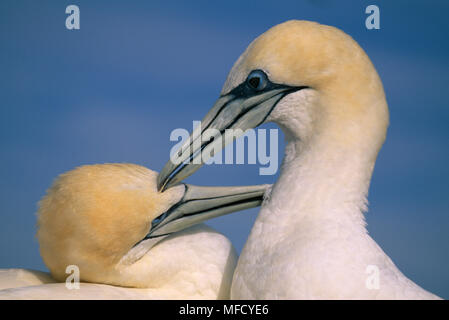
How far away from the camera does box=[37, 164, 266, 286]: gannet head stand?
4.45 m

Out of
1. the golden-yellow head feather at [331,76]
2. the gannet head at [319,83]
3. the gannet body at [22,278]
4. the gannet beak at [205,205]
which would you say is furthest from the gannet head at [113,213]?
the golden-yellow head feather at [331,76]

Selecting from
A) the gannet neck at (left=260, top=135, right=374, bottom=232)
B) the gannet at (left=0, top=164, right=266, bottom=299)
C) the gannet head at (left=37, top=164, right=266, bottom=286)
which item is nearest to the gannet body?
the gannet at (left=0, top=164, right=266, bottom=299)

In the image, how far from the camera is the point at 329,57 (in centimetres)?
389

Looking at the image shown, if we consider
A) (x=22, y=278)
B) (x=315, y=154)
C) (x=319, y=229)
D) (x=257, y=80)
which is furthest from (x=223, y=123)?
(x=22, y=278)

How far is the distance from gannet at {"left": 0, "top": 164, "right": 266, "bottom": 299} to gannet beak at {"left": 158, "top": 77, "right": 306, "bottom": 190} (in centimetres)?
42

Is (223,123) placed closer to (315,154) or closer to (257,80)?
(257,80)

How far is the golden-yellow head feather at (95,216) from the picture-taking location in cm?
444

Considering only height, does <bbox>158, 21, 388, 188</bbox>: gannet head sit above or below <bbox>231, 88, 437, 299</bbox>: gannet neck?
above

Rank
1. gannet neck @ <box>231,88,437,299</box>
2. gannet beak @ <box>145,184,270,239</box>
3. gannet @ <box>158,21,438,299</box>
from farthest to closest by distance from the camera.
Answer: gannet beak @ <box>145,184,270,239</box> < gannet @ <box>158,21,438,299</box> < gannet neck @ <box>231,88,437,299</box>

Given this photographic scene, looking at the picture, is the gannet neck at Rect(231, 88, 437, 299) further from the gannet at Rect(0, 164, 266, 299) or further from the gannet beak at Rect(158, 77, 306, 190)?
the gannet at Rect(0, 164, 266, 299)

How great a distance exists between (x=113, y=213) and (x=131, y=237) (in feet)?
0.88

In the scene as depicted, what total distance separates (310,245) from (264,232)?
0.45 metres

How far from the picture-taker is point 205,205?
484 cm

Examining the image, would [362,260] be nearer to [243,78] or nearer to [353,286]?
[353,286]
